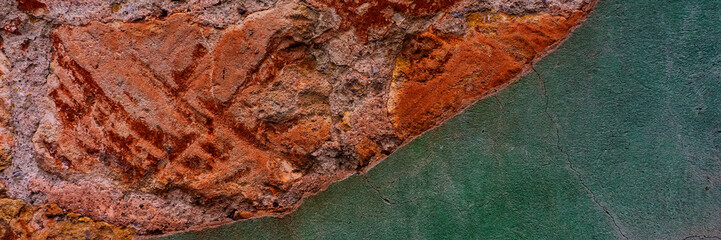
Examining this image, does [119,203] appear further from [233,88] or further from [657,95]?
[657,95]

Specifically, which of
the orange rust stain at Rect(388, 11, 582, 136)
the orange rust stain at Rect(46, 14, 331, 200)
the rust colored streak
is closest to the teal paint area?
the orange rust stain at Rect(388, 11, 582, 136)

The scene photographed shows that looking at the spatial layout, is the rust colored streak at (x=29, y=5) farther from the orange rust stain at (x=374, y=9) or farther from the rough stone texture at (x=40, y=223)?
the orange rust stain at (x=374, y=9)

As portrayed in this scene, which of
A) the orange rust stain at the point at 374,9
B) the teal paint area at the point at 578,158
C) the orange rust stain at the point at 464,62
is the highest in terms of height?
the orange rust stain at the point at 374,9

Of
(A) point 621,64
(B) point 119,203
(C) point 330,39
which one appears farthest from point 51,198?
(A) point 621,64

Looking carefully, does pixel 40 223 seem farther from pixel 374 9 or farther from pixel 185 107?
pixel 374 9

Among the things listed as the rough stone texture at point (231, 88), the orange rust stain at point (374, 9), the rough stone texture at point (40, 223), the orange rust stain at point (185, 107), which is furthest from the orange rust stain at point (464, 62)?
the rough stone texture at point (40, 223)

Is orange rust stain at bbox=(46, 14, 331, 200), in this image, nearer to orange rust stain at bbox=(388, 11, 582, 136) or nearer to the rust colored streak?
the rust colored streak
